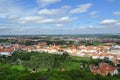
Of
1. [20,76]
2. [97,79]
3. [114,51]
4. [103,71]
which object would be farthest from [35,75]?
[114,51]

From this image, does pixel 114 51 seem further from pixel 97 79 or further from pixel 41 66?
pixel 97 79

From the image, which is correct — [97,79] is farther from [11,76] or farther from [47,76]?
[11,76]

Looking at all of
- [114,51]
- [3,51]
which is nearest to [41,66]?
[3,51]

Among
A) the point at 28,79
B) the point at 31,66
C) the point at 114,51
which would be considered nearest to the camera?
the point at 28,79

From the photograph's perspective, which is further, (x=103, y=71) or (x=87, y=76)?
(x=103, y=71)

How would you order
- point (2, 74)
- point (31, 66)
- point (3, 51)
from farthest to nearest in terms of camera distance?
point (3, 51), point (31, 66), point (2, 74)

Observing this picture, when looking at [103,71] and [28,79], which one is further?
[103,71]

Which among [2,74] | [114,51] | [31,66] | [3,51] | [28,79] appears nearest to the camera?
[28,79]

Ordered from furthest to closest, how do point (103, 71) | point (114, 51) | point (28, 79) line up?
point (114, 51), point (103, 71), point (28, 79)
